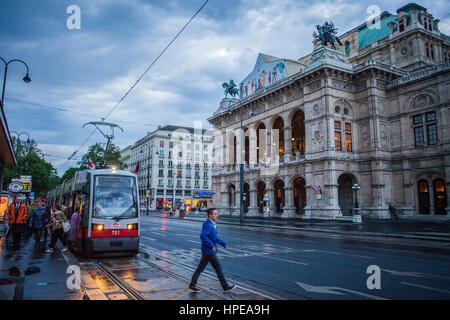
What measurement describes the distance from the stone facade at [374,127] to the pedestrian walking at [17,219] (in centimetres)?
1923

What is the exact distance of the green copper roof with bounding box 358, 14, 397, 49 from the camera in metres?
42.7

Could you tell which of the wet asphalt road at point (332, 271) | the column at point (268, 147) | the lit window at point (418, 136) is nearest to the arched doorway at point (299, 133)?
the column at point (268, 147)

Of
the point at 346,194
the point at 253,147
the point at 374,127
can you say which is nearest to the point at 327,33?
the point at 374,127

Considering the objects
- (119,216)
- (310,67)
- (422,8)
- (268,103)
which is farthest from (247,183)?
(119,216)

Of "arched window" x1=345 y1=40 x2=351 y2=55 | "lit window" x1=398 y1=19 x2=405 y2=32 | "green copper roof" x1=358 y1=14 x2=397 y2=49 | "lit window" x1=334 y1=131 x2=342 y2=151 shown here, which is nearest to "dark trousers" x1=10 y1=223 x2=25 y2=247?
"lit window" x1=334 y1=131 x2=342 y2=151

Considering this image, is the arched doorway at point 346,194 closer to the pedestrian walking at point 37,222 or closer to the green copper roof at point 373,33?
the green copper roof at point 373,33

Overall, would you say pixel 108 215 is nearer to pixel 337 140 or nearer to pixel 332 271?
pixel 332 271

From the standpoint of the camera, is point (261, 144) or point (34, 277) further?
point (261, 144)

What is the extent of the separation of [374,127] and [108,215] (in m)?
31.1

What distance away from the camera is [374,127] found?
110ft

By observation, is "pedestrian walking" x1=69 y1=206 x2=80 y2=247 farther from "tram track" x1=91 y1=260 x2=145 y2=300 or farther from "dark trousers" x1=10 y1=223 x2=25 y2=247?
"tram track" x1=91 y1=260 x2=145 y2=300

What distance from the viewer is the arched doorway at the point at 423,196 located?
31319mm

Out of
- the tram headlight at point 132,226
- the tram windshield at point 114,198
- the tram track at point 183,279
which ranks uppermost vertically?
the tram windshield at point 114,198

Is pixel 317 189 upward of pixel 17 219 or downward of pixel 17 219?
upward
